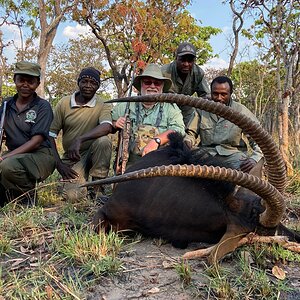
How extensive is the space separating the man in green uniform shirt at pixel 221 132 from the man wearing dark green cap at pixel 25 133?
1668mm

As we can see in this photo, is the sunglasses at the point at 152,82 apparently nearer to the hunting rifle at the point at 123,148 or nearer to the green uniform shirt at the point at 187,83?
the hunting rifle at the point at 123,148

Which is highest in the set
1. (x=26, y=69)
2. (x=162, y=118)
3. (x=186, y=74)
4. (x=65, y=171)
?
(x=186, y=74)

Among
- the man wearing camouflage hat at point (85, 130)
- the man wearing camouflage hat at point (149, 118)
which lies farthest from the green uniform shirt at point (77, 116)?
the man wearing camouflage hat at point (149, 118)

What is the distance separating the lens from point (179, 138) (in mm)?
3521

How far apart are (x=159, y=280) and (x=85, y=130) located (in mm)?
2899

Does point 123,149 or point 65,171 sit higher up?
point 123,149

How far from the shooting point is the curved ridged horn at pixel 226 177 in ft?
7.91

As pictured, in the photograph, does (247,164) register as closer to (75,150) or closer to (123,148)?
(123,148)

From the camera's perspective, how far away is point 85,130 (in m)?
5.24

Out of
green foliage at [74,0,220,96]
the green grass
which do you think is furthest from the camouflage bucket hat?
green foliage at [74,0,220,96]

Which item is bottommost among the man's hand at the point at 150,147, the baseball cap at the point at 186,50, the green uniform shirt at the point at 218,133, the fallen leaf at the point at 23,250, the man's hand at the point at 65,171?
the fallen leaf at the point at 23,250

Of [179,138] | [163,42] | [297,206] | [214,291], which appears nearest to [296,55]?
[297,206]

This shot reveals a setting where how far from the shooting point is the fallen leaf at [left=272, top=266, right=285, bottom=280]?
2.74 metres

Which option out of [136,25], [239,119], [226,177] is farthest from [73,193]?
[136,25]
